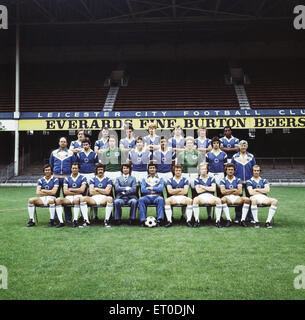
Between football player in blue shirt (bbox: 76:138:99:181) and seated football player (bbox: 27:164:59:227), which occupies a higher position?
football player in blue shirt (bbox: 76:138:99:181)

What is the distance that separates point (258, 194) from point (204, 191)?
1.21m

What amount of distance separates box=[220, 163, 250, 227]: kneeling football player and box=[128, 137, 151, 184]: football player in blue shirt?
1894 millimetres

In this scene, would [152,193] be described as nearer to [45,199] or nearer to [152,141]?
[152,141]

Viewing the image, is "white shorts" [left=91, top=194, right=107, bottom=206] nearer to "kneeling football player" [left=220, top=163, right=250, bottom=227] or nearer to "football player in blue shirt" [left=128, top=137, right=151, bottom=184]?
"football player in blue shirt" [left=128, top=137, right=151, bottom=184]

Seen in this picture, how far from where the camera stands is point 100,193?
733 cm

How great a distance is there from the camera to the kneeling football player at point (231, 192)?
7.05 meters

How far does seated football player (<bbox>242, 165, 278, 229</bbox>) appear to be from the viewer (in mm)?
6937

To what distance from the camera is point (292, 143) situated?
72.2ft

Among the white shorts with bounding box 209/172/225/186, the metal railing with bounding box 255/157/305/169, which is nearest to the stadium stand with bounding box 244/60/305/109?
the metal railing with bounding box 255/157/305/169

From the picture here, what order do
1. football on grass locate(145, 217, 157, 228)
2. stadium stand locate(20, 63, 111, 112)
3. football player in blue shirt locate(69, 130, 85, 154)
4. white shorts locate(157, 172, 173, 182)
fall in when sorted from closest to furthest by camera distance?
football on grass locate(145, 217, 157, 228) → white shorts locate(157, 172, 173, 182) → football player in blue shirt locate(69, 130, 85, 154) → stadium stand locate(20, 63, 111, 112)

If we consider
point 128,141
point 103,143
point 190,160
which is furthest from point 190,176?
point 103,143

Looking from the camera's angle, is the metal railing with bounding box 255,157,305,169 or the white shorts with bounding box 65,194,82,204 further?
the metal railing with bounding box 255,157,305,169
